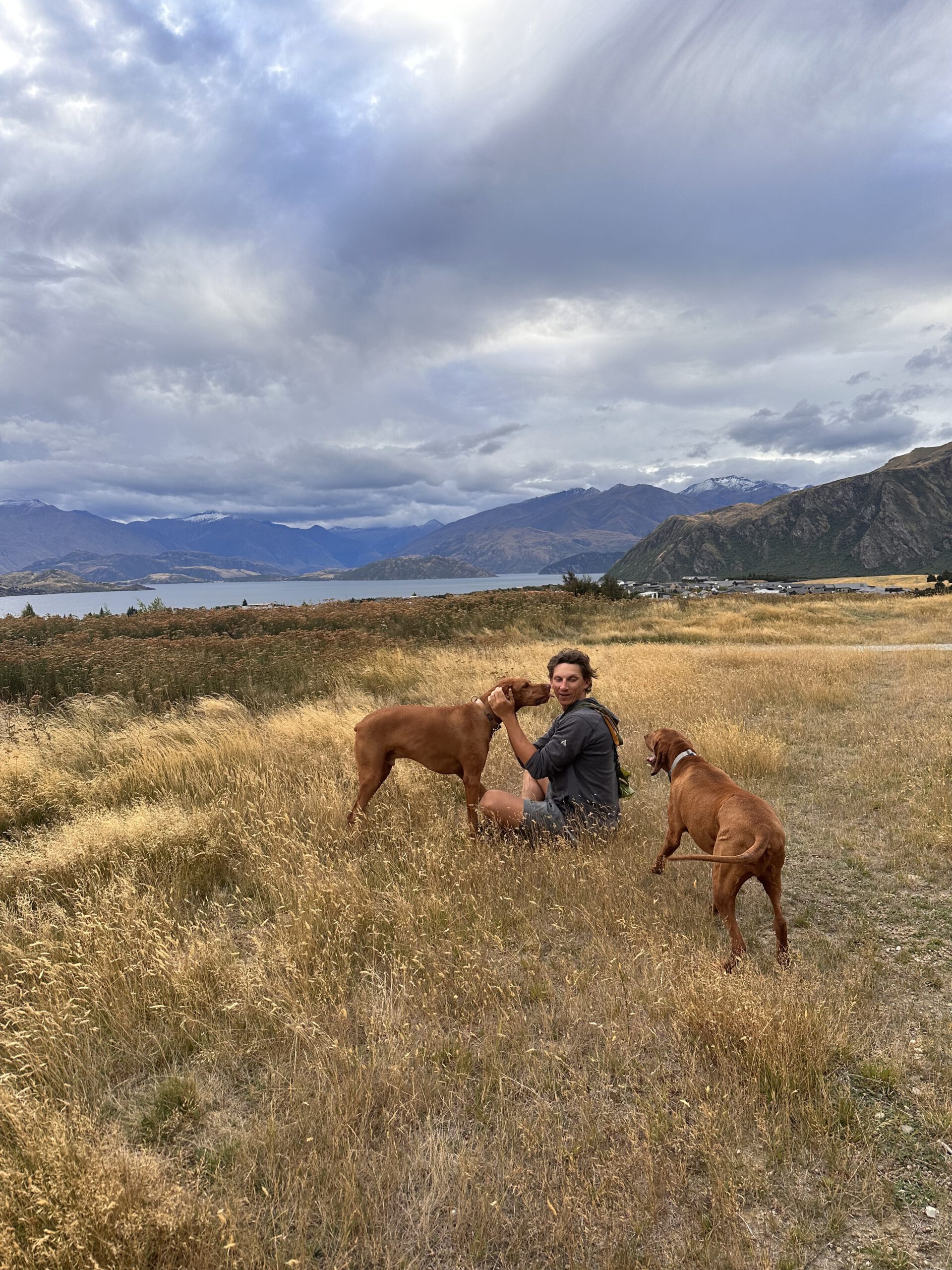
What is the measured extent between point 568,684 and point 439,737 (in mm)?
1093

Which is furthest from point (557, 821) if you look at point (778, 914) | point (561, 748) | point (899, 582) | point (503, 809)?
point (899, 582)

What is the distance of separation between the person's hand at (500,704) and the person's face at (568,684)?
0.37 metres

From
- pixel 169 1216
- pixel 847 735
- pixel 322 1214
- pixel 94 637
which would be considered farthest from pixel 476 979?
pixel 94 637

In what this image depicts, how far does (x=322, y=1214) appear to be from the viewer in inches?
79.2

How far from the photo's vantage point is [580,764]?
15.7ft

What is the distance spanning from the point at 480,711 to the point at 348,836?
1484 millimetres

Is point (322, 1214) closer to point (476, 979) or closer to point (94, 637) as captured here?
point (476, 979)

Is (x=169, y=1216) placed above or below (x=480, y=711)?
below

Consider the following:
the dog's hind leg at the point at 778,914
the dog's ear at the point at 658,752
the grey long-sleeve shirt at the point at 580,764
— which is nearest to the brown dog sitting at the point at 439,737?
the grey long-sleeve shirt at the point at 580,764

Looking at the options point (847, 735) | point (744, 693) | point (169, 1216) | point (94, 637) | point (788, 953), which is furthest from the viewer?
point (94, 637)

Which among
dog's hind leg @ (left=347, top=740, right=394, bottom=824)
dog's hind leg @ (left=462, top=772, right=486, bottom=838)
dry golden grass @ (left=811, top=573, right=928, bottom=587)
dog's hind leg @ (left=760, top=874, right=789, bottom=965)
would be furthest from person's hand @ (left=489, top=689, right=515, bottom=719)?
dry golden grass @ (left=811, top=573, right=928, bottom=587)

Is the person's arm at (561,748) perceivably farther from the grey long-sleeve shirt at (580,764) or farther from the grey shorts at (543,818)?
the grey shorts at (543,818)

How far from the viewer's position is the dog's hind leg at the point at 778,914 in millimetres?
3311

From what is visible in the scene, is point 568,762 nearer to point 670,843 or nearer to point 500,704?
point 500,704
